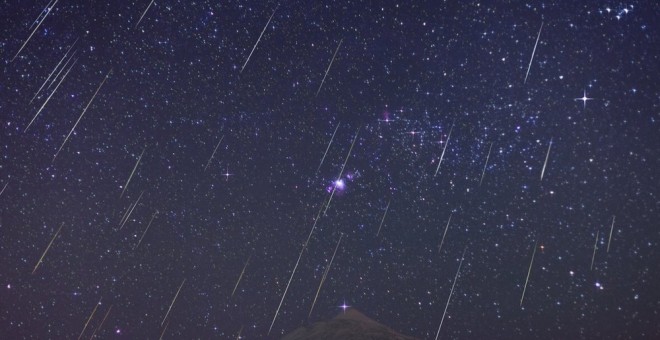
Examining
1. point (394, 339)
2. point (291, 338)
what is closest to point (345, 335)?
point (394, 339)

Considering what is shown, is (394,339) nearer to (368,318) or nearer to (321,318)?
(368,318)

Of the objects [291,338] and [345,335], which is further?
[291,338]

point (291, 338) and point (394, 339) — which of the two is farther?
point (291, 338)

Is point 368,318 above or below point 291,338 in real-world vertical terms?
above

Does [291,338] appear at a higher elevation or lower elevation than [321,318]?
lower

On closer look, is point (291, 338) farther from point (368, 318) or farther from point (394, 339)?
point (394, 339)

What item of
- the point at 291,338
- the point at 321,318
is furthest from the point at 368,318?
the point at 291,338
